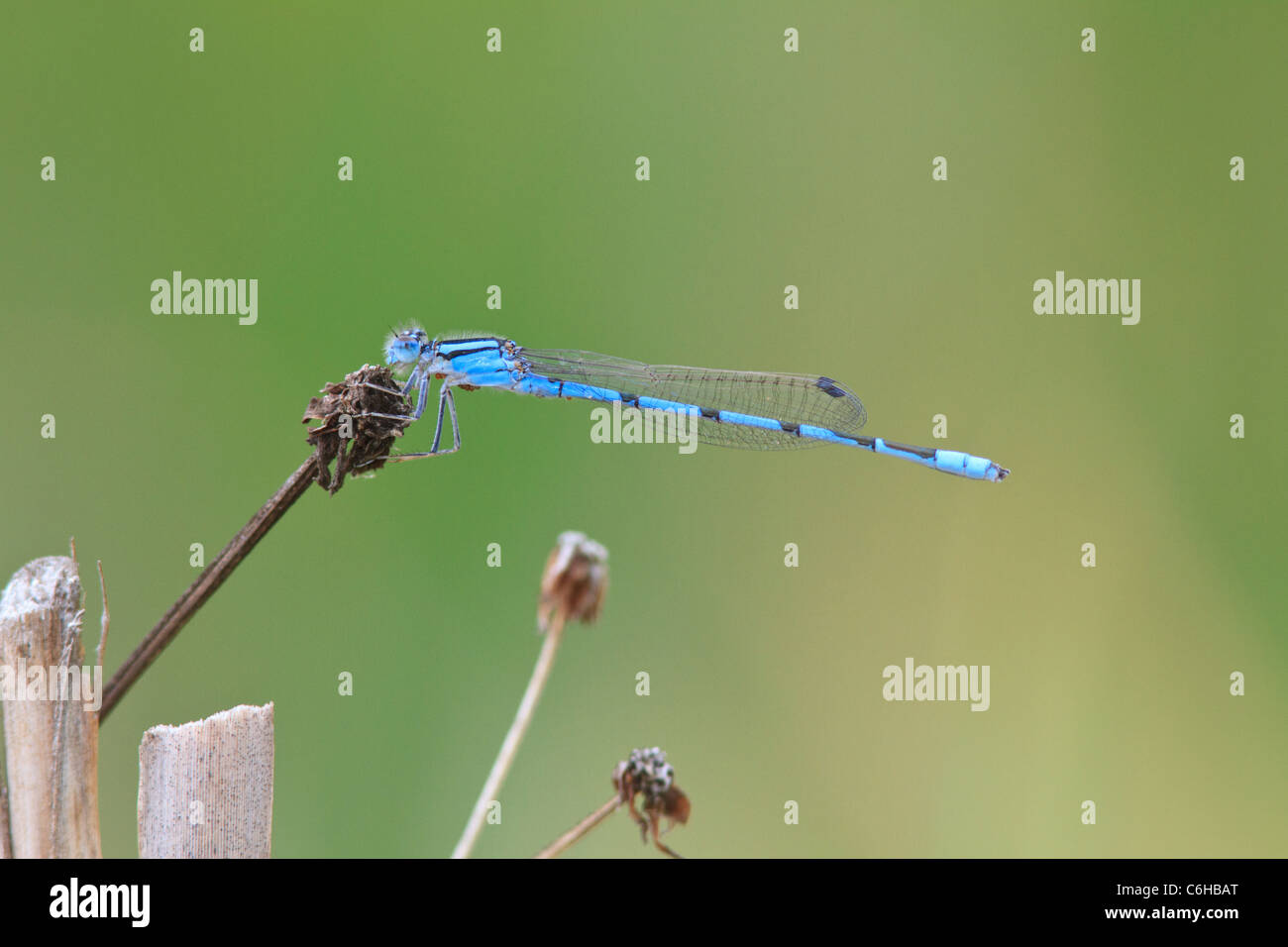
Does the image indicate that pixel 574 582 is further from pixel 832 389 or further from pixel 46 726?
pixel 832 389

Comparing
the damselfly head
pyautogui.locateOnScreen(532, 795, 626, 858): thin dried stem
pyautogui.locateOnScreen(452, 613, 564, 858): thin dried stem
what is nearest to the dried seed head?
pyautogui.locateOnScreen(532, 795, 626, 858): thin dried stem

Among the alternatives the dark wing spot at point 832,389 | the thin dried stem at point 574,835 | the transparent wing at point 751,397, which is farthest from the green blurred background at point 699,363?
the thin dried stem at point 574,835

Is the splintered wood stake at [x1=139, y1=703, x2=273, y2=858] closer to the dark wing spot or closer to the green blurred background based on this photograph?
the green blurred background

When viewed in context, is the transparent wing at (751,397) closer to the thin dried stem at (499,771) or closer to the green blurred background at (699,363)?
the green blurred background at (699,363)

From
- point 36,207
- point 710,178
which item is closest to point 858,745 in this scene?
point 710,178

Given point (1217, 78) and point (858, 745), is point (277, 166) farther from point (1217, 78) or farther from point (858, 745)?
point (1217, 78)

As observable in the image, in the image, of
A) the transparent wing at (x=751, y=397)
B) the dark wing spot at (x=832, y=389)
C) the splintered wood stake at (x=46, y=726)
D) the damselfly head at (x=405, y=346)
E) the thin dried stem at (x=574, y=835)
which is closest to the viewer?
the splintered wood stake at (x=46, y=726)
